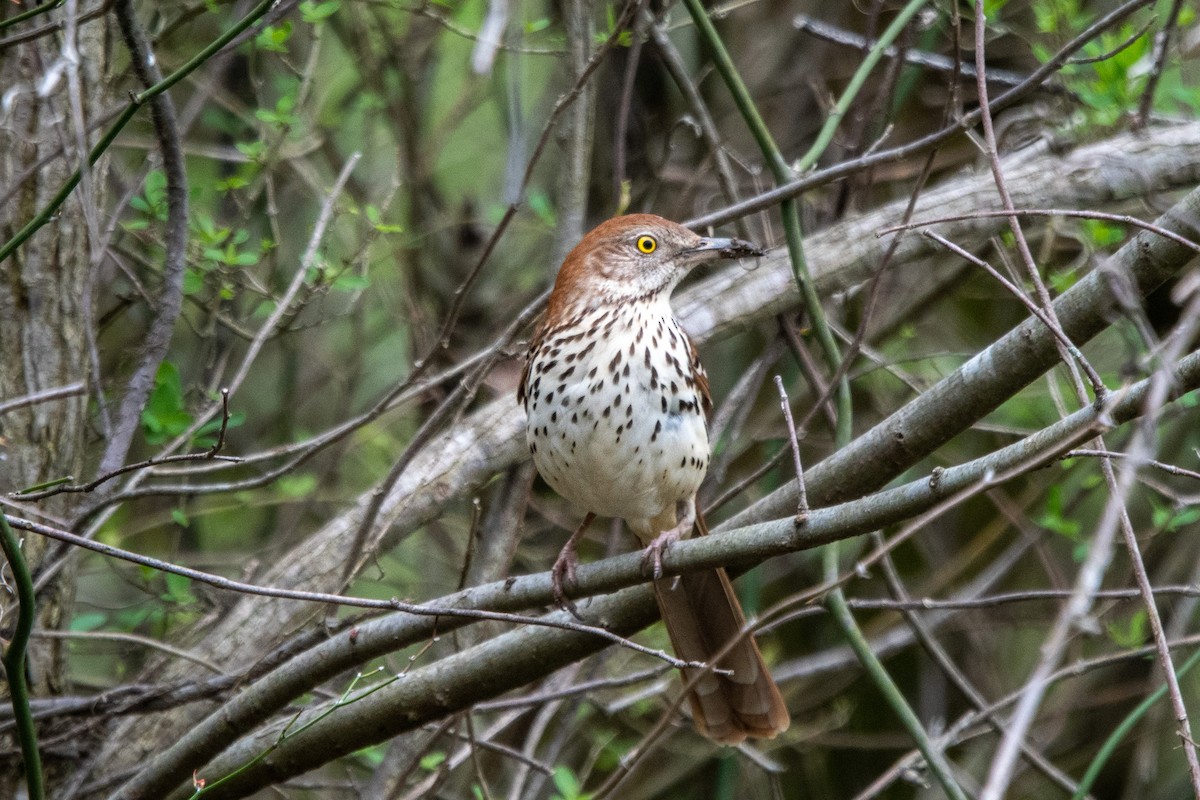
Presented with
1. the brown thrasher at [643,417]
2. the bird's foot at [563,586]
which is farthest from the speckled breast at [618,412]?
the bird's foot at [563,586]

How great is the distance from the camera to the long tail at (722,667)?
3.50m

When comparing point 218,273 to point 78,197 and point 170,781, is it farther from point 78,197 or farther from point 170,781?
point 170,781

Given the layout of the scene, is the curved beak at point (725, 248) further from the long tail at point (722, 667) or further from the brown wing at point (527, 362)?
the long tail at point (722, 667)

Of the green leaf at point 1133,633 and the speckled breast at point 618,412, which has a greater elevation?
the speckled breast at point 618,412

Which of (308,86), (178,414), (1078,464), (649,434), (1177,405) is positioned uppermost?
(308,86)

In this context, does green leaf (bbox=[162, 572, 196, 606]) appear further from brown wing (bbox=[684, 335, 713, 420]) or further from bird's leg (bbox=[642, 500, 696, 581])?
brown wing (bbox=[684, 335, 713, 420])

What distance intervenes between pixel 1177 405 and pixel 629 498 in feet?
4.55

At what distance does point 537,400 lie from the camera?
3.47 meters

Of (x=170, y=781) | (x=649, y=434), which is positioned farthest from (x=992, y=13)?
(x=170, y=781)

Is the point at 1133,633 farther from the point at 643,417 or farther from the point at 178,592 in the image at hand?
the point at 178,592

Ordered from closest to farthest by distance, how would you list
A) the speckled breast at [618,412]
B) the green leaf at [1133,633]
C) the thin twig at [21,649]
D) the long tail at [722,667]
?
the thin twig at [21,649], the speckled breast at [618,412], the long tail at [722,667], the green leaf at [1133,633]

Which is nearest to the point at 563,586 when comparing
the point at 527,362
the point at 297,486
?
the point at 527,362

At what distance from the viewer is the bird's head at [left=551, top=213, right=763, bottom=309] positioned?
143 inches

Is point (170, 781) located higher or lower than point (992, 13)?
lower
